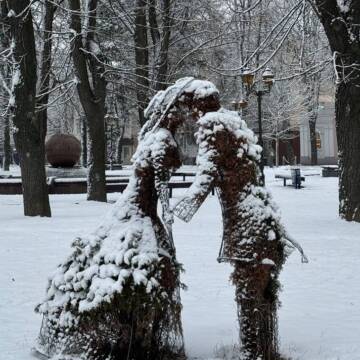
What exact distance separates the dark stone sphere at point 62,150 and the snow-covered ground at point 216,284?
40.1 feet

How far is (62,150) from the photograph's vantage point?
89.9 feet

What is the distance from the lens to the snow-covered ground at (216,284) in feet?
17.2

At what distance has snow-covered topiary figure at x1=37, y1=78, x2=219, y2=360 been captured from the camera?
13.9 feet

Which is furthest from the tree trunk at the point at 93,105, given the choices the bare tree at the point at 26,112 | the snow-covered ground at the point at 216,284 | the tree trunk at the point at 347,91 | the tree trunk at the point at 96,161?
the tree trunk at the point at 347,91

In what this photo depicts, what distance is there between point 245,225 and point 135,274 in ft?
2.77

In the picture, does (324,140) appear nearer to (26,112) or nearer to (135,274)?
(26,112)

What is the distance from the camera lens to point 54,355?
4.51 meters

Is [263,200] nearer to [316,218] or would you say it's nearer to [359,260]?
[359,260]

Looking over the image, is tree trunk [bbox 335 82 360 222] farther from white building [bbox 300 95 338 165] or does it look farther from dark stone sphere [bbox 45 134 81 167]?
white building [bbox 300 95 338 165]

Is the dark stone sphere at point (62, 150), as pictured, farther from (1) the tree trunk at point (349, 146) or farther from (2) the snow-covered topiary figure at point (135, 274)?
(2) the snow-covered topiary figure at point (135, 274)

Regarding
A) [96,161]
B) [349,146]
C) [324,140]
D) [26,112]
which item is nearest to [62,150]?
[96,161]

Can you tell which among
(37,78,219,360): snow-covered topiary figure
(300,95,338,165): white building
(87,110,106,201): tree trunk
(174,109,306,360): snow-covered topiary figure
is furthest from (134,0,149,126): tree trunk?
(300,95,338,165): white building

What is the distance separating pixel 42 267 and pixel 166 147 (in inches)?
191

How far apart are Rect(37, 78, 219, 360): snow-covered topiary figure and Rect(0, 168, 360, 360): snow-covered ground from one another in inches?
23.8
